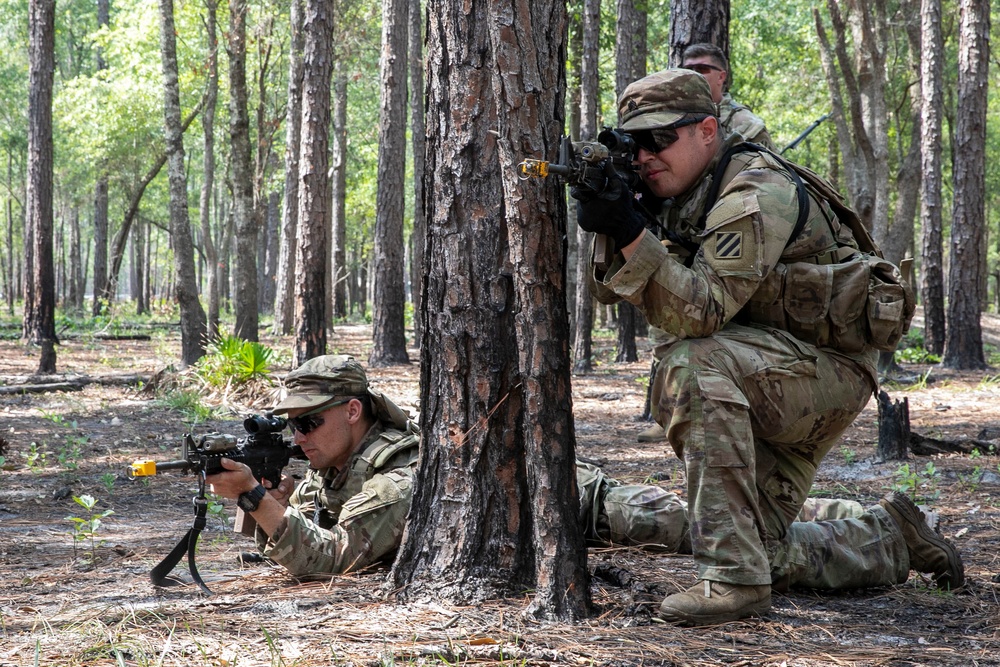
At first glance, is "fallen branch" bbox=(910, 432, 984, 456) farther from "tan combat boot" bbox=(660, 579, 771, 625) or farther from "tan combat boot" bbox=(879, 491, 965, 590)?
"tan combat boot" bbox=(660, 579, 771, 625)

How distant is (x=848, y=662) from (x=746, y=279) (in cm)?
115

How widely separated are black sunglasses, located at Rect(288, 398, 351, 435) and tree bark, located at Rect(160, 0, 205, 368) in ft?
26.9

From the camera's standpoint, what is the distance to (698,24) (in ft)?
22.9

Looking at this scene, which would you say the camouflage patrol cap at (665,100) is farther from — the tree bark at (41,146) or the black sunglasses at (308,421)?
the tree bark at (41,146)

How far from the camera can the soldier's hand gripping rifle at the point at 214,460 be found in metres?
3.12

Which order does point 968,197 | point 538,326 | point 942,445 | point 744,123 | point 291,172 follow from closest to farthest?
point 538,326, point 744,123, point 942,445, point 968,197, point 291,172

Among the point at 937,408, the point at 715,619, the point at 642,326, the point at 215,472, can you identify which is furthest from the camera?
the point at 642,326

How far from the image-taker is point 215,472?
322 cm

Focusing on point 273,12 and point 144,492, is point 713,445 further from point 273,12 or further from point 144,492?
point 273,12

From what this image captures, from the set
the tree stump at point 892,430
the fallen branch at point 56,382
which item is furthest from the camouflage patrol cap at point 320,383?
the fallen branch at point 56,382

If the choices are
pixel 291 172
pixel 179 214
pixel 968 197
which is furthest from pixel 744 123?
pixel 291 172

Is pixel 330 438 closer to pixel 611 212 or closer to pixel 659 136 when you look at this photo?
pixel 611 212

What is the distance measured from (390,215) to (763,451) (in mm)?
10053

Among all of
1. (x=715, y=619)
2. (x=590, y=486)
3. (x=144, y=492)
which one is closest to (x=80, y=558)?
(x=144, y=492)
